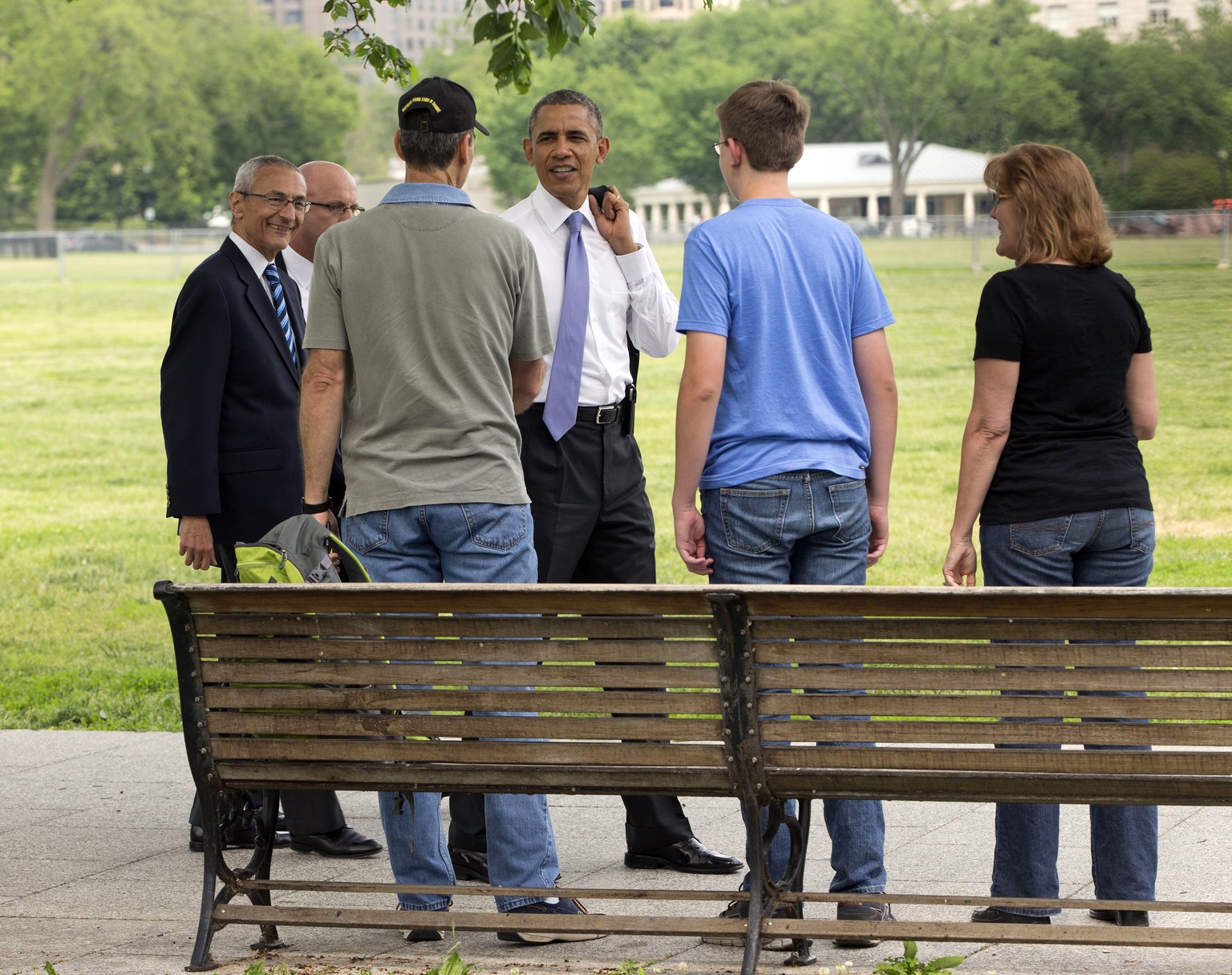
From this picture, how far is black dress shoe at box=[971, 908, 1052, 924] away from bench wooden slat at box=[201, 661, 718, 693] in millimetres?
1109

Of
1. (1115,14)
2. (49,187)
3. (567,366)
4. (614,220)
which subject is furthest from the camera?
(49,187)

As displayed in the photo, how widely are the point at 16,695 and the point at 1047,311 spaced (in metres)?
6.36

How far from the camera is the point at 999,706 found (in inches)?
138

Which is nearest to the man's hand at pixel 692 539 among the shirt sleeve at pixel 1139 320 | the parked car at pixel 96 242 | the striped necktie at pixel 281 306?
the shirt sleeve at pixel 1139 320

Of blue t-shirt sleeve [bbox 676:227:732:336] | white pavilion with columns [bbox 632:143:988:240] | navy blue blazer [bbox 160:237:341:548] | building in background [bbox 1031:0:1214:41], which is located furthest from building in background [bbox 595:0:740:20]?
blue t-shirt sleeve [bbox 676:227:732:336]

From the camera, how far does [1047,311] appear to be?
3.97 meters

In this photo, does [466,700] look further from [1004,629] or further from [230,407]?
[230,407]

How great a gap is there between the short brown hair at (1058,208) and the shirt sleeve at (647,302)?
3.95 ft

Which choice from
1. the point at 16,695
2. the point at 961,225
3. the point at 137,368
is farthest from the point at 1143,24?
the point at 137,368

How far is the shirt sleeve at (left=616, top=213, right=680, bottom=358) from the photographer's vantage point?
4.91 metres

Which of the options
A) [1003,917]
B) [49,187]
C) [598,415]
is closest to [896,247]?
[598,415]

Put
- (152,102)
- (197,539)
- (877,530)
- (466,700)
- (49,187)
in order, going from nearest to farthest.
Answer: (466,700), (877,530), (197,539), (152,102), (49,187)

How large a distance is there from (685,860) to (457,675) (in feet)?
4.96

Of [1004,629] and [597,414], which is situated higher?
[597,414]
